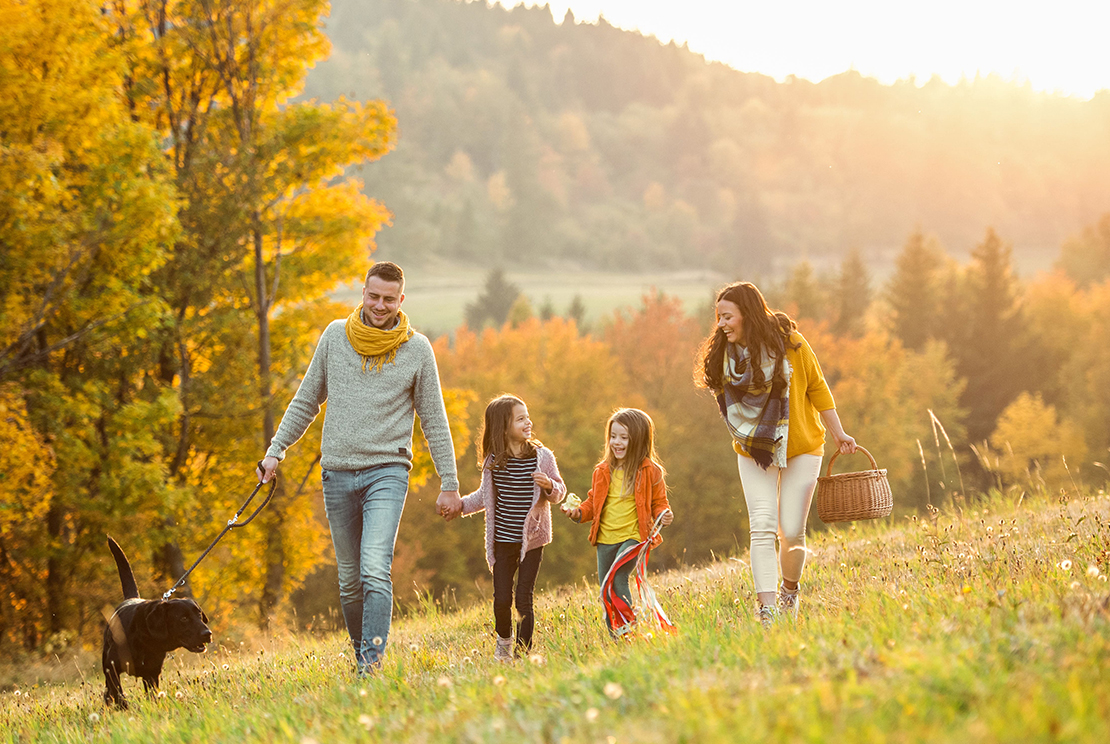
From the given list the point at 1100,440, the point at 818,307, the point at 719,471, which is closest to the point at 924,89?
the point at 818,307

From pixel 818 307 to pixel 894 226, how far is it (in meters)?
71.8

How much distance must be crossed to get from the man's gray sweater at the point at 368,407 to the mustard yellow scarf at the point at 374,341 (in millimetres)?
36

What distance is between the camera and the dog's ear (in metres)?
5.29

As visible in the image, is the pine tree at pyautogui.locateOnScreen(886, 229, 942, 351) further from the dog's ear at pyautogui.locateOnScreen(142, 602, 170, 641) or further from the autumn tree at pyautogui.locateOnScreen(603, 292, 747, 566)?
the dog's ear at pyautogui.locateOnScreen(142, 602, 170, 641)

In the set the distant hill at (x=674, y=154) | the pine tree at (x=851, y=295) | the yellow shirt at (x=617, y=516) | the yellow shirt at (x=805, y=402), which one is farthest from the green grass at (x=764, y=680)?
the distant hill at (x=674, y=154)

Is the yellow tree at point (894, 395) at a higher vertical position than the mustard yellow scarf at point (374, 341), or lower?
lower

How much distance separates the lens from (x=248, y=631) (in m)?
12.6

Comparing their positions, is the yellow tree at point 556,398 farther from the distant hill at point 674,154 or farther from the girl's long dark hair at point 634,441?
the distant hill at point 674,154

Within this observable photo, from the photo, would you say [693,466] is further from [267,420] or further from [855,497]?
[855,497]

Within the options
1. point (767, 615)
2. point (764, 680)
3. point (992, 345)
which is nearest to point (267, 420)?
point (767, 615)

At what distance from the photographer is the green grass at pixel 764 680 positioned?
232cm

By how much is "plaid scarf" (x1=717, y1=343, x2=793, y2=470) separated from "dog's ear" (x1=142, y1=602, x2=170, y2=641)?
145 inches

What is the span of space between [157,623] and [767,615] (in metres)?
3.68

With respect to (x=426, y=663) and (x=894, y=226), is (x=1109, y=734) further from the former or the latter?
(x=894, y=226)
